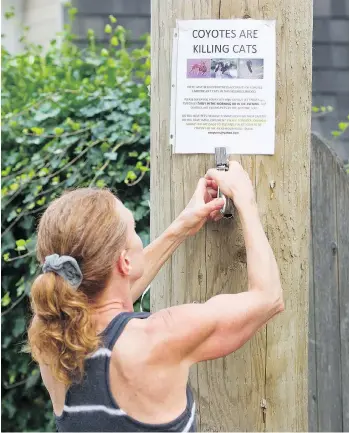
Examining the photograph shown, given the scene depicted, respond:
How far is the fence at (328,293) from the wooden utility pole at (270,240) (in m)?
1.05

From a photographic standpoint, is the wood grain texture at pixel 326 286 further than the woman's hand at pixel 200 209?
Yes

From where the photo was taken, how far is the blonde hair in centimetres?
221

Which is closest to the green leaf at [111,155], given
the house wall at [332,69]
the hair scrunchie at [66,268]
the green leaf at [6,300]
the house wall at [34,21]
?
the green leaf at [6,300]

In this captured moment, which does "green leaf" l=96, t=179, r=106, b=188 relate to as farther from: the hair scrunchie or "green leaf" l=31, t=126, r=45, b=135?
the hair scrunchie

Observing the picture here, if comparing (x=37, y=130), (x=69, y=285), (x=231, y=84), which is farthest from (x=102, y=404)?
(x=37, y=130)

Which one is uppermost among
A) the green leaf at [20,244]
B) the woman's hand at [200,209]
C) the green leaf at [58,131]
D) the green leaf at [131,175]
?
the green leaf at [58,131]

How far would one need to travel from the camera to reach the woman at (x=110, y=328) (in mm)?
2207

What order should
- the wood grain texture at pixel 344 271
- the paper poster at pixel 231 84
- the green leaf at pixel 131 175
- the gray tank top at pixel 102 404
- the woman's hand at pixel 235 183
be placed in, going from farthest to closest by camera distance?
the green leaf at pixel 131 175 → the wood grain texture at pixel 344 271 → the paper poster at pixel 231 84 → the woman's hand at pixel 235 183 → the gray tank top at pixel 102 404

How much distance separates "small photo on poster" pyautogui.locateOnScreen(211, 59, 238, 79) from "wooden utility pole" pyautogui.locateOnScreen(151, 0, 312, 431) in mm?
140

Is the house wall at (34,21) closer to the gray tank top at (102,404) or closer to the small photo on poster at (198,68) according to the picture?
the small photo on poster at (198,68)

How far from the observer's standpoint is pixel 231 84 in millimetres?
2680

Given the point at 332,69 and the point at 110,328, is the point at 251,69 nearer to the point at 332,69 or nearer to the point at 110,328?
the point at 110,328

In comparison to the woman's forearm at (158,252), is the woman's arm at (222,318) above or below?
below

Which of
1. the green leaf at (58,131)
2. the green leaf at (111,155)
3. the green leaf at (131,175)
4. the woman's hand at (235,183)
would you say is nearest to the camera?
the woman's hand at (235,183)
